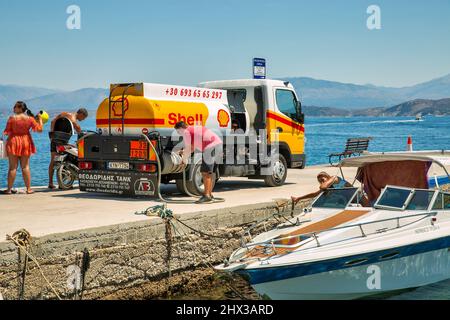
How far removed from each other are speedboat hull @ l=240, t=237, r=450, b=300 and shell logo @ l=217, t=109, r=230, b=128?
6160 millimetres

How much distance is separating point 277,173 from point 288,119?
4.72ft

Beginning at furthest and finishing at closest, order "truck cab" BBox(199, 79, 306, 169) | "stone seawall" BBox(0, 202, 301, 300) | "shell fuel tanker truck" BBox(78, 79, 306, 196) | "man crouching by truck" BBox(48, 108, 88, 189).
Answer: "truck cab" BBox(199, 79, 306, 169) → "man crouching by truck" BBox(48, 108, 88, 189) → "shell fuel tanker truck" BBox(78, 79, 306, 196) → "stone seawall" BBox(0, 202, 301, 300)

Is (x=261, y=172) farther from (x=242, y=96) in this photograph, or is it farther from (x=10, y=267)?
(x=10, y=267)

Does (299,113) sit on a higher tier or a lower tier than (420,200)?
higher

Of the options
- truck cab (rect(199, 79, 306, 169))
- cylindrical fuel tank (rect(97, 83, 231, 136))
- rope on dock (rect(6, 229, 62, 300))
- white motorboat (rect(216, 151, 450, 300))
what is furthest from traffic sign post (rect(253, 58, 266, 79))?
rope on dock (rect(6, 229, 62, 300))

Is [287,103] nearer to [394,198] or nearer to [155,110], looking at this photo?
[155,110]

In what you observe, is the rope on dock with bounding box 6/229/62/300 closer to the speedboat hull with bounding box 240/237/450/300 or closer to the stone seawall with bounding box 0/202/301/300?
the stone seawall with bounding box 0/202/301/300

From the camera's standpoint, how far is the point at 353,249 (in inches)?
365

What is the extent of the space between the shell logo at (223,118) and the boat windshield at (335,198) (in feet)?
13.6

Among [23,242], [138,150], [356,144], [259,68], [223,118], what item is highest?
Answer: [259,68]

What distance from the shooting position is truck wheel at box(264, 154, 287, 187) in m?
16.3

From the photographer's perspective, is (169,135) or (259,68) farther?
(259,68)

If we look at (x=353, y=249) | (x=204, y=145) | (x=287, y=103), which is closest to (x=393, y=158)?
(x=353, y=249)
